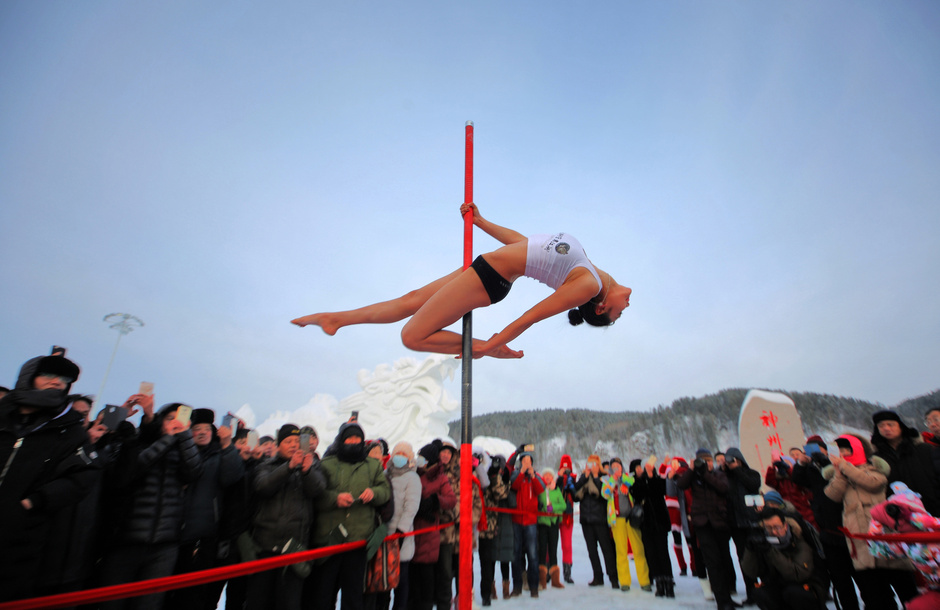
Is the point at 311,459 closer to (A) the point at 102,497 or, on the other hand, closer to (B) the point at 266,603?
(B) the point at 266,603

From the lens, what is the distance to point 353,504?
3.81 meters

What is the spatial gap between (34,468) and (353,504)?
210cm

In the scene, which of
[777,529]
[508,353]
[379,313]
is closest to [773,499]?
[777,529]

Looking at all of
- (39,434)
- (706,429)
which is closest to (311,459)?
(39,434)

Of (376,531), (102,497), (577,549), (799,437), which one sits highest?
(799,437)

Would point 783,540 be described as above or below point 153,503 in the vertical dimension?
below

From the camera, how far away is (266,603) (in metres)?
3.27

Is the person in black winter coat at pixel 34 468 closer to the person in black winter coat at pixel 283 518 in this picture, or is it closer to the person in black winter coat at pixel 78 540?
the person in black winter coat at pixel 78 540

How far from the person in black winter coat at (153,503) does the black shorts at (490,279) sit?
7.45 feet

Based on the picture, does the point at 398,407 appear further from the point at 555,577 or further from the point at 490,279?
the point at 490,279

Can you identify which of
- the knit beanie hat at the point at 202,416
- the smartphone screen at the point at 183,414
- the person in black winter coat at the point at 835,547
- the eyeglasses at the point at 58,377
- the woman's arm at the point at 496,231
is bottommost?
the person in black winter coat at the point at 835,547

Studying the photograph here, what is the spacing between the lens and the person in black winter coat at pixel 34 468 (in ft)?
7.70

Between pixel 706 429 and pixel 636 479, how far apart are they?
11579 mm

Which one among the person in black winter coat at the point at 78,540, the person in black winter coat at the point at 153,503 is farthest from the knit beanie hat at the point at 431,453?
the person in black winter coat at the point at 78,540
